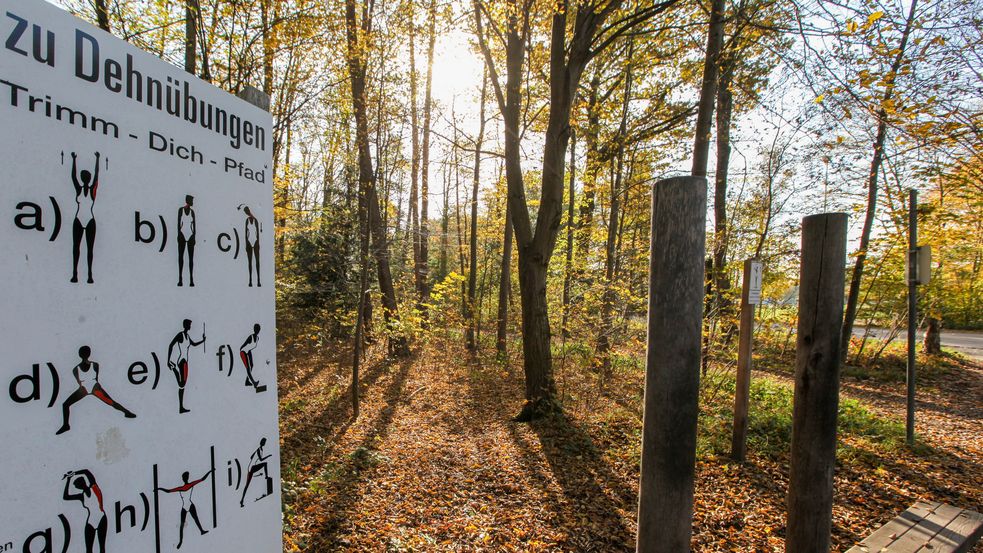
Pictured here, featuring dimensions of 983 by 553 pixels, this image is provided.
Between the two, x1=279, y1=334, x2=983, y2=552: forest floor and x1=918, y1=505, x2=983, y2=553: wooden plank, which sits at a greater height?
x1=918, y1=505, x2=983, y2=553: wooden plank

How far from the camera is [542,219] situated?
237 inches

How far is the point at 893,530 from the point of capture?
2.89 m

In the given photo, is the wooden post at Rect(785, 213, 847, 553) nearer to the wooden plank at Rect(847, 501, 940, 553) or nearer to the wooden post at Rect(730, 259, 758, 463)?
the wooden plank at Rect(847, 501, 940, 553)

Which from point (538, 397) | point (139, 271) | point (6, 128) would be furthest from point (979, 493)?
point (6, 128)

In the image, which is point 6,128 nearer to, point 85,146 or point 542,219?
point 85,146

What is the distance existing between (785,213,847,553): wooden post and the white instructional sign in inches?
107

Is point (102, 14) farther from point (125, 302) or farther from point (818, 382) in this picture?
point (818, 382)

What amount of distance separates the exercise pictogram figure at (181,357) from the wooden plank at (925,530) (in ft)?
13.2

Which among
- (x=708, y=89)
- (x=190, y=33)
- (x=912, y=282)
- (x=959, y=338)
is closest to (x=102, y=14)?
(x=190, y=33)

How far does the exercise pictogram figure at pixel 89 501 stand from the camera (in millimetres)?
1021

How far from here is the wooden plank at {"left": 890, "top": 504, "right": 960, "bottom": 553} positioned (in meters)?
2.70

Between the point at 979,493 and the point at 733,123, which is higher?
the point at 733,123

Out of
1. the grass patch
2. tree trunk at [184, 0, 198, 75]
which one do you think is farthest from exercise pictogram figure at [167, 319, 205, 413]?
the grass patch

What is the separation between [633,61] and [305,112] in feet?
22.1
